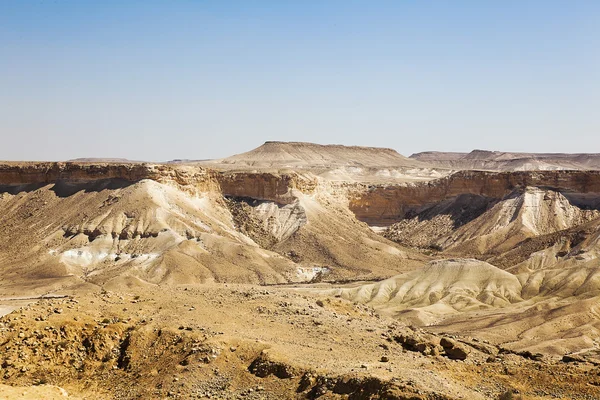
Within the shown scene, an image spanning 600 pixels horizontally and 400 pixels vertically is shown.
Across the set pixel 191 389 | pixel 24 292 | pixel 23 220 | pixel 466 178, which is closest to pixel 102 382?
pixel 191 389

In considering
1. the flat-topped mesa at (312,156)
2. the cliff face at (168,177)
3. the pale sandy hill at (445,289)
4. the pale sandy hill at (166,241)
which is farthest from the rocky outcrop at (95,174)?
the flat-topped mesa at (312,156)

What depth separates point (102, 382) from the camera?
22609 mm

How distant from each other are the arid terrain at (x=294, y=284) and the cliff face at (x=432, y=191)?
0.78ft

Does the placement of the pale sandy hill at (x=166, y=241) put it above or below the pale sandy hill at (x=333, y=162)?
below

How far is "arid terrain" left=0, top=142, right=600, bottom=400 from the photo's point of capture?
71.3 feet

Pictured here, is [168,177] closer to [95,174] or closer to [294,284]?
[95,174]

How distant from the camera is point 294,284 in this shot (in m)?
67.2

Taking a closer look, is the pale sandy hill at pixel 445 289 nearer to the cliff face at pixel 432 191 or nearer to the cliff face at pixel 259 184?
the cliff face at pixel 259 184

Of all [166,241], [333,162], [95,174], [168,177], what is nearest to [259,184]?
[168,177]

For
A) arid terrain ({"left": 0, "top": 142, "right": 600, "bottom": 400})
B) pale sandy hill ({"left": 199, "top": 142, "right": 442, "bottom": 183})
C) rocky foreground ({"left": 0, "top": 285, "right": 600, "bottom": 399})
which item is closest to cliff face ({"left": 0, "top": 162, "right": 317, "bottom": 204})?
arid terrain ({"left": 0, "top": 142, "right": 600, "bottom": 400})

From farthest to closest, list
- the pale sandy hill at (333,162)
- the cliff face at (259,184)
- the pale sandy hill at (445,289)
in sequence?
the pale sandy hill at (333,162), the cliff face at (259,184), the pale sandy hill at (445,289)

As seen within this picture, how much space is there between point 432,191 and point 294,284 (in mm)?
51936

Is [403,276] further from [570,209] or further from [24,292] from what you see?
[570,209]

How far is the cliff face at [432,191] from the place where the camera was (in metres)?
101
